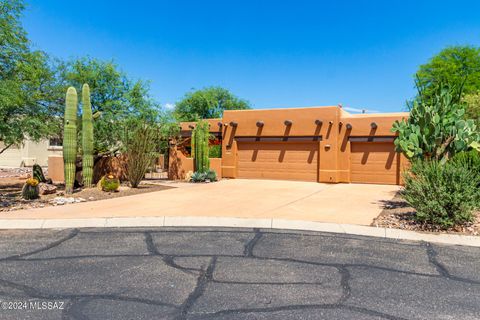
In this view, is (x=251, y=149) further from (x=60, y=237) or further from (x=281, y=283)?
(x=281, y=283)

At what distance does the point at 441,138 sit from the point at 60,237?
9.77 m

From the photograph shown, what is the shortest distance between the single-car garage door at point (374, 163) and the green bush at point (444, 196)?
1072 cm

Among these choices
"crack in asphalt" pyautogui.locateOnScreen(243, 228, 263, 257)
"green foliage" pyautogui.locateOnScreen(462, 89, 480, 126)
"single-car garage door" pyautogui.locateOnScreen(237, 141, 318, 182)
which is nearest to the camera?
"crack in asphalt" pyautogui.locateOnScreen(243, 228, 263, 257)

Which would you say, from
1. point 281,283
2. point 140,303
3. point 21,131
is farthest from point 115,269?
point 21,131

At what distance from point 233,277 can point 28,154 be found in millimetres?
→ 34183

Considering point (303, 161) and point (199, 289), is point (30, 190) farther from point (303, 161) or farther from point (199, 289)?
point (303, 161)

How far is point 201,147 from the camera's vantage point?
20.6 meters

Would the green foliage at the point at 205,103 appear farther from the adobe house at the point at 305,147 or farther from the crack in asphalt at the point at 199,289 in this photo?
the crack in asphalt at the point at 199,289

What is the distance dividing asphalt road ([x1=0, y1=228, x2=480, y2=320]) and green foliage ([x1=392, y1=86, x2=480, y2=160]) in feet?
15.2

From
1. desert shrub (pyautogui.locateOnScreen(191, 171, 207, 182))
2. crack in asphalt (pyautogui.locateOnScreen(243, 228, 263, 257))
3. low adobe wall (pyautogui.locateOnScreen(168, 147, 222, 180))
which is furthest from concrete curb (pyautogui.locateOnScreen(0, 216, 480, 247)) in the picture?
low adobe wall (pyautogui.locateOnScreen(168, 147, 222, 180))

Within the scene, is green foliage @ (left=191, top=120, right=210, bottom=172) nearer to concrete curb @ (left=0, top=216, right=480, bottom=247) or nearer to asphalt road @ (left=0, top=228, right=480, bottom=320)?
concrete curb @ (left=0, top=216, right=480, bottom=247)

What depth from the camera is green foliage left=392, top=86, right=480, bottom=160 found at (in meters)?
10.1

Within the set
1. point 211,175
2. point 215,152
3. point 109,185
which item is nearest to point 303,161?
point 211,175

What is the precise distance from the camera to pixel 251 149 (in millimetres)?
21656
